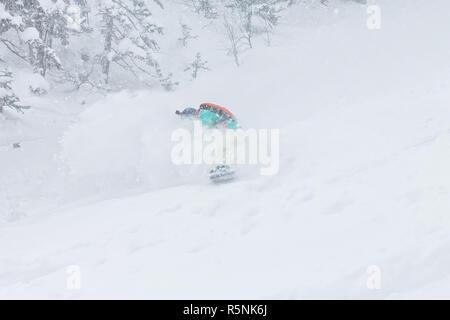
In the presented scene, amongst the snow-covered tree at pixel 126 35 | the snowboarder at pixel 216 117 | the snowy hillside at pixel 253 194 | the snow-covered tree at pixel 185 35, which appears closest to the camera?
the snowy hillside at pixel 253 194

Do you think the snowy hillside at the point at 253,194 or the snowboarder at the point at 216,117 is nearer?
the snowy hillside at the point at 253,194

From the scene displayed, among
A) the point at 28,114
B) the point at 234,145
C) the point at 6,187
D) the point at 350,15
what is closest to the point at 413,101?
the point at 234,145

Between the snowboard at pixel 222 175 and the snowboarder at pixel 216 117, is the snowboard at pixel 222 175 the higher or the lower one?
Answer: the lower one

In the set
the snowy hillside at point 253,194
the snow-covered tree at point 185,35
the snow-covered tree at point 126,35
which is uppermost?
the snow-covered tree at point 185,35

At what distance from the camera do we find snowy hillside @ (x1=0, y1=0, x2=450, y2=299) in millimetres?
4551

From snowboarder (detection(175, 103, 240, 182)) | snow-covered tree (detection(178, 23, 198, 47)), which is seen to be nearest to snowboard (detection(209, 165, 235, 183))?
snowboarder (detection(175, 103, 240, 182))

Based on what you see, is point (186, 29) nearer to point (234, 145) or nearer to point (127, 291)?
point (234, 145)

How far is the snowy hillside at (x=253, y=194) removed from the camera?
455 centimetres

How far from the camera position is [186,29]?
19.7 m

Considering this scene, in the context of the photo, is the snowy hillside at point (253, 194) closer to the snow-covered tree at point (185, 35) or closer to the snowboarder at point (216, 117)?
the snowboarder at point (216, 117)

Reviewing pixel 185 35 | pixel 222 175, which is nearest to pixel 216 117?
pixel 222 175

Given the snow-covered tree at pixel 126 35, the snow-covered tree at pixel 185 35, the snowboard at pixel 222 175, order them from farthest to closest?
1. the snow-covered tree at pixel 185 35
2. the snow-covered tree at pixel 126 35
3. the snowboard at pixel 222 175

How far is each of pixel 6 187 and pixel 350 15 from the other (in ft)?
60.3

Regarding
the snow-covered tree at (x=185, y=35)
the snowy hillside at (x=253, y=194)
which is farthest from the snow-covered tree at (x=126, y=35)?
the snow-covered tree at (x=185, y=35)
